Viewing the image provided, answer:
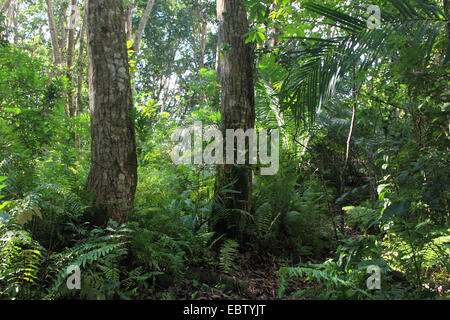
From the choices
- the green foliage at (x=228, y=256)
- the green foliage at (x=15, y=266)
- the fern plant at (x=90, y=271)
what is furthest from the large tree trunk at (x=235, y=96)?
the green foliage at (x=15, y=266)

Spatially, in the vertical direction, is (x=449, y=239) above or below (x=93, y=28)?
below

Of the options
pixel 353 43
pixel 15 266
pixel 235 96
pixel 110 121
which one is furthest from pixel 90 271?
pixel 353 43

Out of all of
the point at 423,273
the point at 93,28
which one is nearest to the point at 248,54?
the point at 93,28

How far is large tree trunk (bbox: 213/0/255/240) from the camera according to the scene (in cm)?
378

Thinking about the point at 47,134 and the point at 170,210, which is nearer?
the point at 170,210

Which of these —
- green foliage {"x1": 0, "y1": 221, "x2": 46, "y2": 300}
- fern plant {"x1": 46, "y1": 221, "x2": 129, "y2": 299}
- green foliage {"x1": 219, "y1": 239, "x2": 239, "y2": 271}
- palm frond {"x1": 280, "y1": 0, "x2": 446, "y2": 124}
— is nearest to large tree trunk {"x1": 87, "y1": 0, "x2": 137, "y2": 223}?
fern plant {"x1": 46, "y1": 221, "x2": 129, "y2": 299}

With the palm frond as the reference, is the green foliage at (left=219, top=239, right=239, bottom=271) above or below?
below

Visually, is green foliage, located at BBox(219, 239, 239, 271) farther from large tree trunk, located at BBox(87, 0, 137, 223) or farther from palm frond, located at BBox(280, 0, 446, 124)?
palm frond, located at BBox(280, 0, 446, 124)

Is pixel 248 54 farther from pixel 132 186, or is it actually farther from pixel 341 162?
pixel 341 162

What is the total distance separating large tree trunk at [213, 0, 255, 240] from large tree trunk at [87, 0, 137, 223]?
118 centimetres

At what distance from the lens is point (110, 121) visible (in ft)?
9.97

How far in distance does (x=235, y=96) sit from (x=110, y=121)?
152 cm
